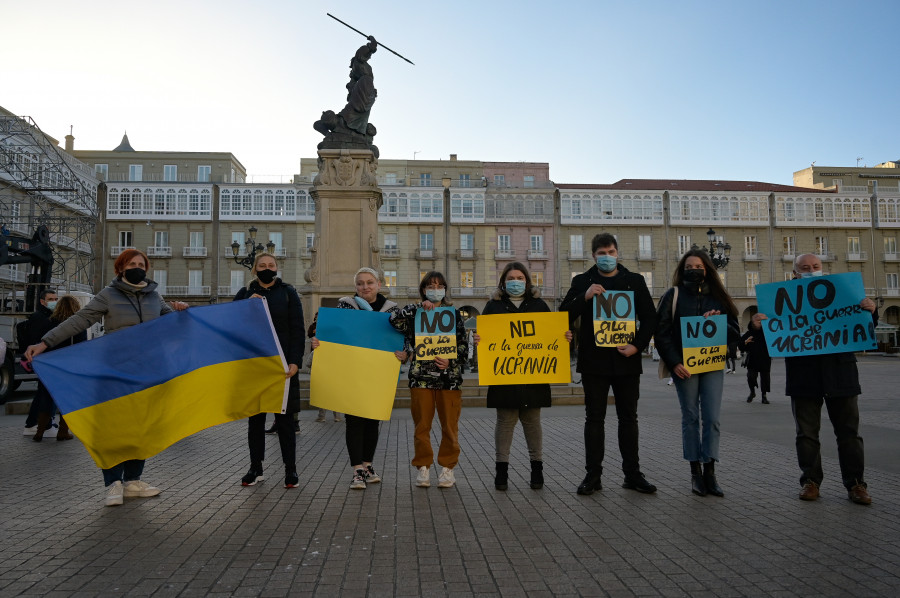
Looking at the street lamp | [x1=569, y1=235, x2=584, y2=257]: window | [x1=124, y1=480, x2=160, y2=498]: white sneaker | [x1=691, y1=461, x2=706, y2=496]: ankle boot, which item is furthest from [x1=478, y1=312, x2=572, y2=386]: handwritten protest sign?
[x1=569, y1=235, x2=584, y2=257]: window

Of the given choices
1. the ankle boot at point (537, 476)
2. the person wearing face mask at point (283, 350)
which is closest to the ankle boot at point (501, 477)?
the ankle boot at point (537, 476)

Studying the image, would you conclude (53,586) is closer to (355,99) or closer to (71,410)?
(71,410)

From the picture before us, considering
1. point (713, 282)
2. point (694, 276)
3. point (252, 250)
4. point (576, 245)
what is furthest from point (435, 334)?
point (576, 245)

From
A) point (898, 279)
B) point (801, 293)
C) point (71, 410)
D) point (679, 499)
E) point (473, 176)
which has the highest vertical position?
point (473, 176)

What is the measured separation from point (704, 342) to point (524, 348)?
64.4 inches

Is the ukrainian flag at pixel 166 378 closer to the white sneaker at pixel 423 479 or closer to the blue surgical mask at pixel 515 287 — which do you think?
the white sneaker at pixel 423 479

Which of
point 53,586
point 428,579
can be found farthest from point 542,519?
point 53,586

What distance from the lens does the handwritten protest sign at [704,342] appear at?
20.0 feet

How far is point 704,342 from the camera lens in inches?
243

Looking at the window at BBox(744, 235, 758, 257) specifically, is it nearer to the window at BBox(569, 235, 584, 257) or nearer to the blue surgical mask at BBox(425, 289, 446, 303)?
the window at BBox(569, 235, 584, 257)

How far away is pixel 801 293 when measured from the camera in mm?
6234

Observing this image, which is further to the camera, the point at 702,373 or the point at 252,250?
the point at 252,250

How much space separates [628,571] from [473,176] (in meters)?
63.5

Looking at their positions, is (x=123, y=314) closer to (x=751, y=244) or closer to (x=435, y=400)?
(x=435, y=400)
